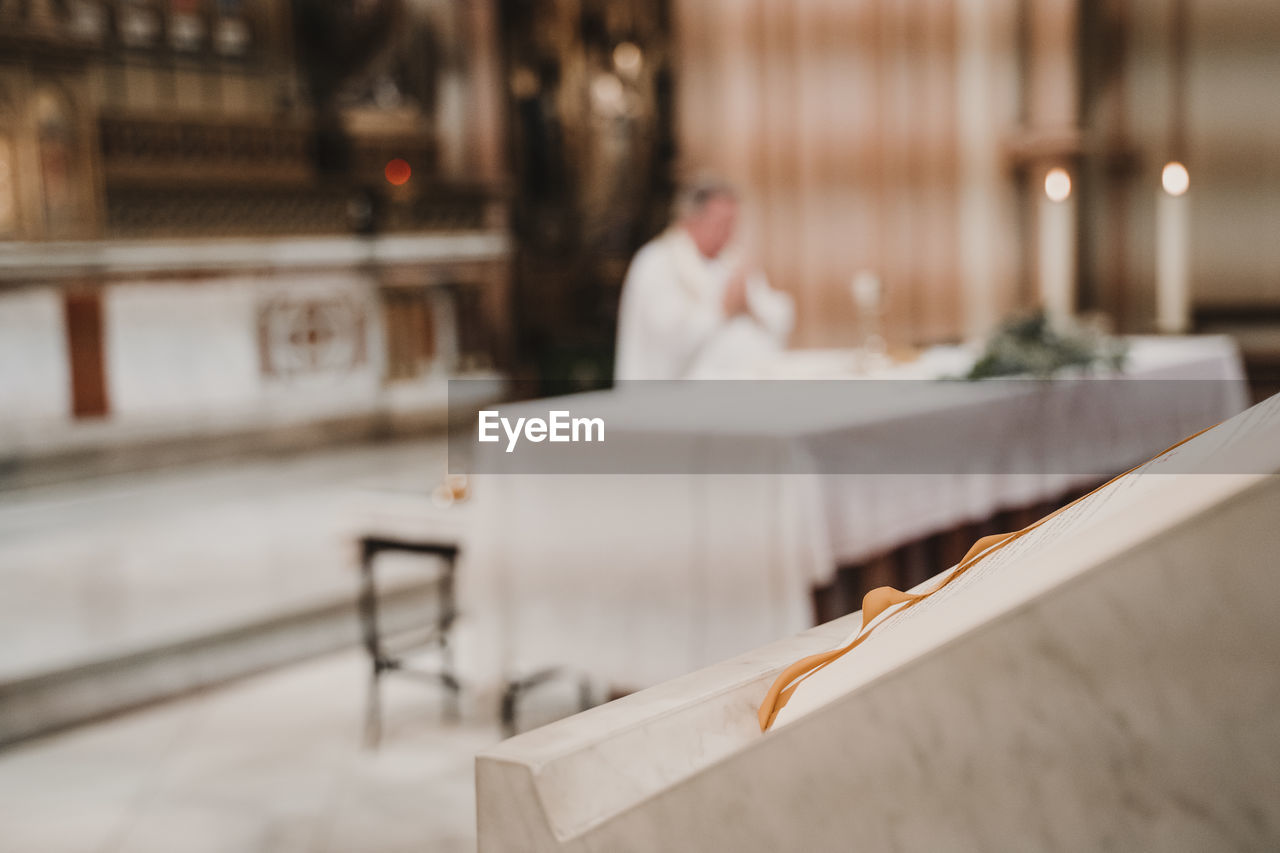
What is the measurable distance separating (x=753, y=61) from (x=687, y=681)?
4.19 meters

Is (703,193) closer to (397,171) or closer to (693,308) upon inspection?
(693,308)

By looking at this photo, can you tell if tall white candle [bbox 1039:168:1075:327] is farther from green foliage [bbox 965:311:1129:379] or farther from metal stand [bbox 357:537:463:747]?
metal stand [bbox 357:537:463:747]

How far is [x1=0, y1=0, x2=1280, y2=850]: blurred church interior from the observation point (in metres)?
3.67

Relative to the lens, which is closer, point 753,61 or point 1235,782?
point 1235,782

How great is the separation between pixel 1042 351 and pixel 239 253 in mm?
5621

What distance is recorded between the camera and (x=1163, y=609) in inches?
33.2

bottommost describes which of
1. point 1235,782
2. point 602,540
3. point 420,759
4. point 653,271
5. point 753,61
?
point 420,759

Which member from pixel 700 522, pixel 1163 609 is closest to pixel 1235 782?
pixel 1163 609

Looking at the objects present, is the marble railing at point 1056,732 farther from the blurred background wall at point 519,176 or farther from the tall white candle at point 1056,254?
the blurred background wall at point 519,176

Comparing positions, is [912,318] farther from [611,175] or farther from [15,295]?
[611,175]

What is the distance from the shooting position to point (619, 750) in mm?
1117

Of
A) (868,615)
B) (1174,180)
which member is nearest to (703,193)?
(1174,180)

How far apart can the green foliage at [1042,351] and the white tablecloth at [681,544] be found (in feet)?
0.68

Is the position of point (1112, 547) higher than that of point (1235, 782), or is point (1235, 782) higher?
point (1112, 547)
